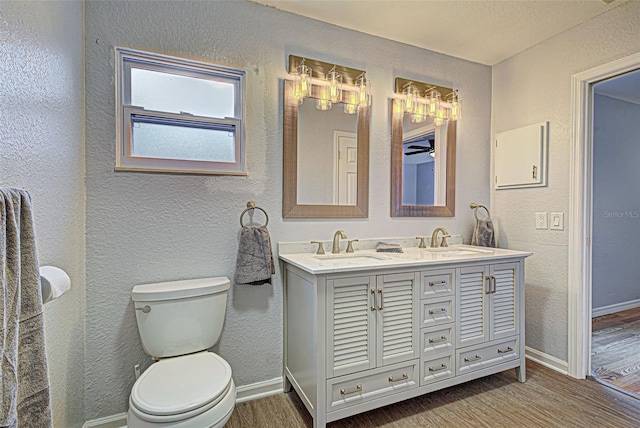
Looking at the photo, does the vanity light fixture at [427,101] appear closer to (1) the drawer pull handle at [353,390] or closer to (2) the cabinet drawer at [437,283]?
(2) the cabinet drawer at [437,283]

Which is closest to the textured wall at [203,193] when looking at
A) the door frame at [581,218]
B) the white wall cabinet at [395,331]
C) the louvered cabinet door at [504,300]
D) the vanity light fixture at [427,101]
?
the vanity light fixture at [427,101]

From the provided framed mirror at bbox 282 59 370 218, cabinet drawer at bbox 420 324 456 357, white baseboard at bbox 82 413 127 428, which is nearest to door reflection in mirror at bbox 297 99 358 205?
framed mirror at bbox 282 59 370 218

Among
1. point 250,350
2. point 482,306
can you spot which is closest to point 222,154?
point 250,350

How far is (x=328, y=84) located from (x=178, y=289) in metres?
1.55

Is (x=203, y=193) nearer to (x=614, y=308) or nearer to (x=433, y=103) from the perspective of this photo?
(x=433, y=103)

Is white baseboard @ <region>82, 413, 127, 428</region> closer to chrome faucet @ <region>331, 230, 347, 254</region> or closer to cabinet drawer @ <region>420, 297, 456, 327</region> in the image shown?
chrome faucet @ <region>331, 230, 347, 254</region>

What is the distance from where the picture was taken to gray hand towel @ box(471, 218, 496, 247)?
2516 millimetres

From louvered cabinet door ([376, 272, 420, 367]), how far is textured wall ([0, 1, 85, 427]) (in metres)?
1.44

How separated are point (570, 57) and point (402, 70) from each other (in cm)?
114

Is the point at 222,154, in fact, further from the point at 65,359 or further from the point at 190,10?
the point at 65,359

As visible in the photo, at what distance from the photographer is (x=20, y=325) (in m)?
0.73

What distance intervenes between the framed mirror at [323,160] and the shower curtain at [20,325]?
1325 mm

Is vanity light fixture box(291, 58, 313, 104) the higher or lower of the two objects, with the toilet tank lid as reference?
higher

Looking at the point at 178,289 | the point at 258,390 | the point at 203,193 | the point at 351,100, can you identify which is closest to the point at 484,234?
the point at 351,100
